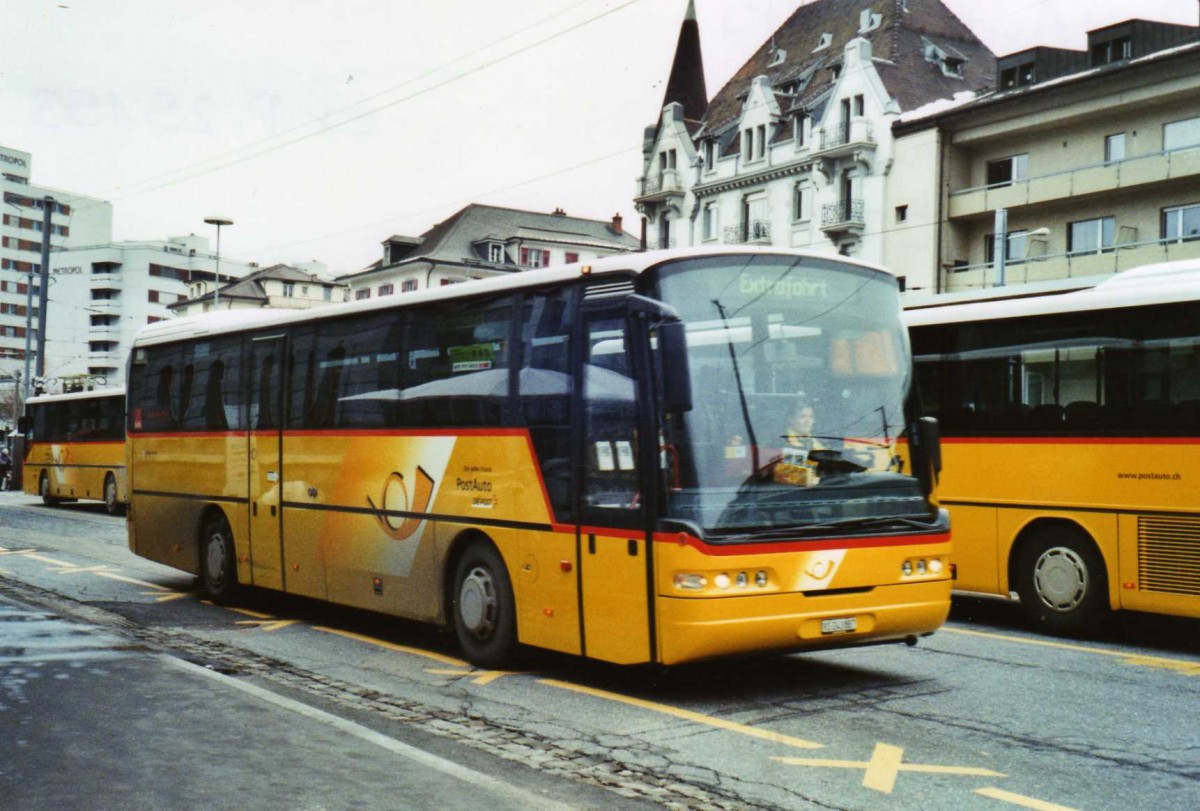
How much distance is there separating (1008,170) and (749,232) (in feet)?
44.9

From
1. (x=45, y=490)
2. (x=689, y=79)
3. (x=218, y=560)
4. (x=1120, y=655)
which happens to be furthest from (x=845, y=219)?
(x=1120, y=655)

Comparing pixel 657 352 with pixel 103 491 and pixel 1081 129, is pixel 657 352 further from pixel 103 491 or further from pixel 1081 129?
pixel 1081 129

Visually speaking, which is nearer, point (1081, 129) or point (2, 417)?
point (1081, 129)

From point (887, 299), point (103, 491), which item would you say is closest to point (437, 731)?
point (887, 299)

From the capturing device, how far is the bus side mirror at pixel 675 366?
768 centimetres

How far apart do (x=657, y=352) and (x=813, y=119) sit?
46.8 m

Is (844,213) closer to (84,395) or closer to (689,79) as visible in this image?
(689,79)

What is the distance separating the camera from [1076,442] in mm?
11297

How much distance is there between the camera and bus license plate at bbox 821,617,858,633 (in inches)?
326

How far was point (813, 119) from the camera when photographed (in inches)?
2077

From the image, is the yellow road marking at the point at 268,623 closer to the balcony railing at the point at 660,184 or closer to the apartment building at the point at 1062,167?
the apartment building at the point at 1062,167

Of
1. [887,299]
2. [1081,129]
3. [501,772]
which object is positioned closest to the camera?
[501,772]

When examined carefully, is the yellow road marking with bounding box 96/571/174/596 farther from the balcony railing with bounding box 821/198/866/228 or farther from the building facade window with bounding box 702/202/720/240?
the building facade window with bounding box 702/202/720/240

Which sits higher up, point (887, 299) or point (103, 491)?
point (887, 299)
